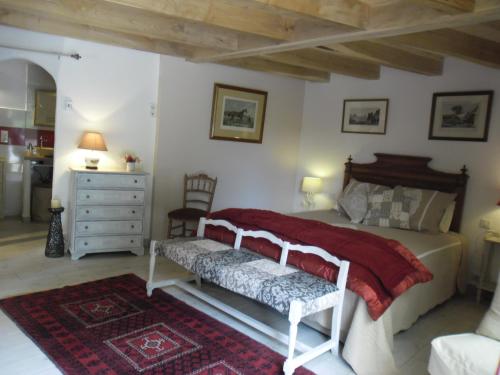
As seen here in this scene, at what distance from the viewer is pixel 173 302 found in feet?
11.0

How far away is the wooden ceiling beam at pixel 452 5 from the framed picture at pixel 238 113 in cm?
311

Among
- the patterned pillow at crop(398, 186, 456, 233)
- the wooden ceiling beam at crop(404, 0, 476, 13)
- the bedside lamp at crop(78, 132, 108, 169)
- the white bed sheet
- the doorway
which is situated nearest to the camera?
the wooden ceiling beam at crop(404, 0, 476, 13)

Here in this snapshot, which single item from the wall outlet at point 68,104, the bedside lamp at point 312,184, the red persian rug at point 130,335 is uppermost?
the wall outlet at point 68,104

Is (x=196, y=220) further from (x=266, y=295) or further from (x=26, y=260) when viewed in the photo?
(x=266, y=295)

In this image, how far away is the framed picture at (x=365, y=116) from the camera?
16.4ft

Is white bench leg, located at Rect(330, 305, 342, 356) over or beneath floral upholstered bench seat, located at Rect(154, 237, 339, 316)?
beneath

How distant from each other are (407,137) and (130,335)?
3616 mm

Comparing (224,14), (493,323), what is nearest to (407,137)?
(224,14)

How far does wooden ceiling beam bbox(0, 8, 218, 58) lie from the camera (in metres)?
3.74

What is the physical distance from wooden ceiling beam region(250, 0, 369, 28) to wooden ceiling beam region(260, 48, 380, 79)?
1.51m

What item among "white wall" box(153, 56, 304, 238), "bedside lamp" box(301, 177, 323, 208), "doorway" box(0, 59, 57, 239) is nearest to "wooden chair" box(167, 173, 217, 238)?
"white wall" box(153, 56, 304, 238)

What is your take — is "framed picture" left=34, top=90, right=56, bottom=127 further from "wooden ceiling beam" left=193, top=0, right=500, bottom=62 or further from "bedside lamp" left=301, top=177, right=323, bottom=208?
"wooden ceiling beam" left=193, top=0, right=500, bottom=62

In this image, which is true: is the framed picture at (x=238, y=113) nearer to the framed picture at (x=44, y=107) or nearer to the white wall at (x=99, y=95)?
the white wall at (x=99, y=95)

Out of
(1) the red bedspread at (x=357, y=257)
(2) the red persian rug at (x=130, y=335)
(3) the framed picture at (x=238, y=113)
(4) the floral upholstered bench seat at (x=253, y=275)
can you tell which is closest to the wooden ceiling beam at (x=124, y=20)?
(3) the framed picture at (x=238, y=113)
